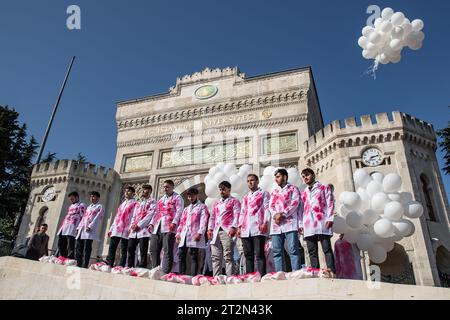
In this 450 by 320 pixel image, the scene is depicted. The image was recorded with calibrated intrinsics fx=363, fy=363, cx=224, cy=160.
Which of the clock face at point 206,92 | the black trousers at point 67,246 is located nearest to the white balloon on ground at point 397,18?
the black trousers at point 67,246

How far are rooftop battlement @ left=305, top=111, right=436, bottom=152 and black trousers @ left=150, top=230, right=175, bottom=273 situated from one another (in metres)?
10.2

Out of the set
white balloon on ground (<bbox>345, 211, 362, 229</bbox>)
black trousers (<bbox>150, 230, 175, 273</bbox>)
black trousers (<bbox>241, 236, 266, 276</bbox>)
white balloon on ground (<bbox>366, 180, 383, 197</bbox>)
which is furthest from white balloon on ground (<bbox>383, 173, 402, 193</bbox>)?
black trousers (<bbox>150, 230, 175, 273</bbox>)

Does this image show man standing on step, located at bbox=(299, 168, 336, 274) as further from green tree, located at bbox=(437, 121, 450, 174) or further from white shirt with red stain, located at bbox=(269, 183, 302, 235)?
green tree, located at bbox=(437, 121, 450, 174)

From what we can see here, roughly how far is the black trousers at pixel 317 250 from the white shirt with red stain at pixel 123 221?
4.05 metres

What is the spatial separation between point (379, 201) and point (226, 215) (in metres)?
4.35

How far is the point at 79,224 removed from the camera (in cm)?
881

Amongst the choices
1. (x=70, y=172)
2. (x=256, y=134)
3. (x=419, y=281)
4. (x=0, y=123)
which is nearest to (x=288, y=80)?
(x=256, y=134)

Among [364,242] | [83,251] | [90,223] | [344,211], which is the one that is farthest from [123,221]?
[364,242]

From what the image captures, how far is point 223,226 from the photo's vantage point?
22.2 feet

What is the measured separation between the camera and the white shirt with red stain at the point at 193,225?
7012 millimetres

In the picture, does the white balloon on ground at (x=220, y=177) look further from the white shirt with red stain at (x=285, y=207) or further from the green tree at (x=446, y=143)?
the green tree at (x=446, y=143)

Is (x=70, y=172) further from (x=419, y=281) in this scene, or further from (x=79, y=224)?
(x=419, y=281)

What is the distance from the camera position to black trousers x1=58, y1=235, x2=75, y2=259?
898 cm

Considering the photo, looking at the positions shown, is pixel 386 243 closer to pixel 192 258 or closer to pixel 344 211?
pixel 344 211
